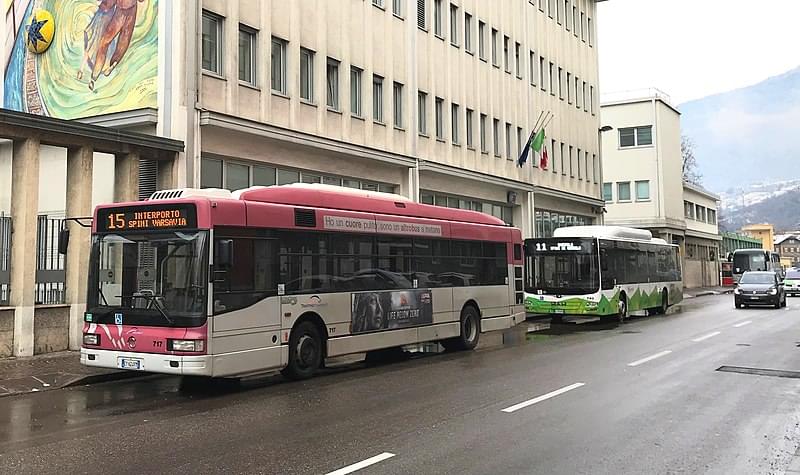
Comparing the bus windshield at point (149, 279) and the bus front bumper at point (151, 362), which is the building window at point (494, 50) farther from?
the bus front bumper at point (151, 362)

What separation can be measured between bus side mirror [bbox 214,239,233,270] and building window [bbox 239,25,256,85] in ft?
34.1

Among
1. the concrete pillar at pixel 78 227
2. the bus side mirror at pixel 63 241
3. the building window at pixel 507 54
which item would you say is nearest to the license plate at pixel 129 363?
the bus side mirror at pixel 63 241

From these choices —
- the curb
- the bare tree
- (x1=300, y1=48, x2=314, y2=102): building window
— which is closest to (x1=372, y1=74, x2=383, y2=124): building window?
(x1=300, y1=48, x2=314, y2=102): building window

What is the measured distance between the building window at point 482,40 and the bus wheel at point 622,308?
40.6 feet

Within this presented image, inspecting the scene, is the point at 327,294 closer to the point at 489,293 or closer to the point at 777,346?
the point at 489,293

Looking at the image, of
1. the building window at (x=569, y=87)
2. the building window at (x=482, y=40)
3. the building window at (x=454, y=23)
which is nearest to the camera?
the building window at (x=454, y=23)

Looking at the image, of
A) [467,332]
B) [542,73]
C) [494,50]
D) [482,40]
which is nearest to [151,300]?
[467,332]

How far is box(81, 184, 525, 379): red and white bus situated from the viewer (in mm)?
11062

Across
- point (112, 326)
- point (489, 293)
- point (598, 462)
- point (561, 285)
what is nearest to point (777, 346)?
point (489, 293)

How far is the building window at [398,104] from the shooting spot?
1056 inches

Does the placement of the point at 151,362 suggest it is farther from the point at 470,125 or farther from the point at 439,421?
the point at 470,125

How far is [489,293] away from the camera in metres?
18.3

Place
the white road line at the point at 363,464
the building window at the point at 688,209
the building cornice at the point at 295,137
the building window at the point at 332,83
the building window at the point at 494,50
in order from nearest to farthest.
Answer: the white road line at the point at 363,464 < the building cornice at the point at 295,137 < the building window at the point at 332,83 < the building window at the point at 494,50 < the building window at the point at 688,209

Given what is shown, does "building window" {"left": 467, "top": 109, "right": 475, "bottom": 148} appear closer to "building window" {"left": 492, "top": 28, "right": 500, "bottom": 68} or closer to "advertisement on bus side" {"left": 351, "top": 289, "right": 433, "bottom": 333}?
"building window" {"left": 492, "top": 28, "right": 500, "bottom": 68}
